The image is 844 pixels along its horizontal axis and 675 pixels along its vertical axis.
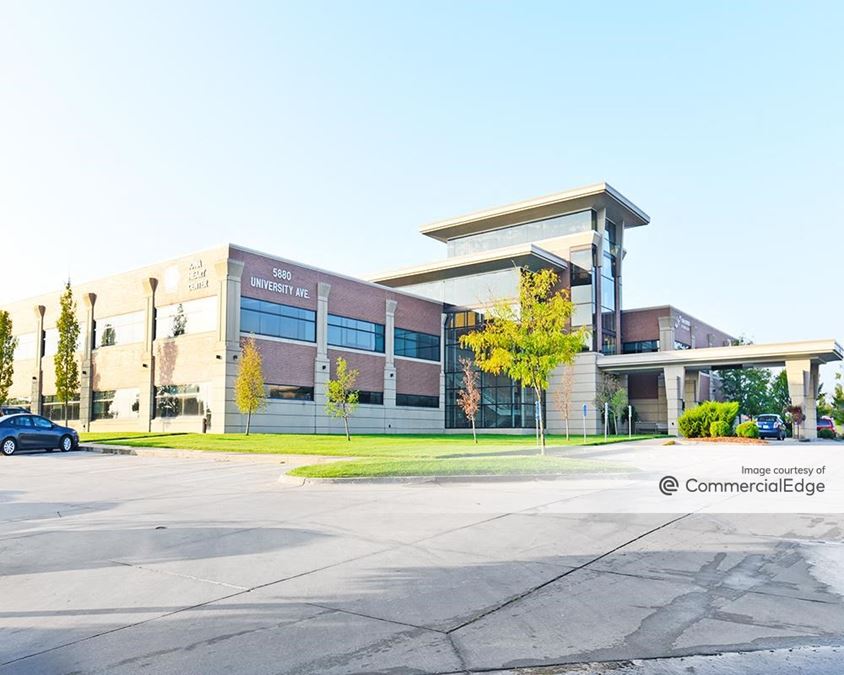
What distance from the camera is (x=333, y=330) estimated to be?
147ft

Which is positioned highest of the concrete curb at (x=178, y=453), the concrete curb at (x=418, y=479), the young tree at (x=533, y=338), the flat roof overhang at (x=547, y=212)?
the flat roof overhang at (x=547, y=212)

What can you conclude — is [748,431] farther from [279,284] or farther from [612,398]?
[279,284]

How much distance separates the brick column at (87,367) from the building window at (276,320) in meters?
15.3

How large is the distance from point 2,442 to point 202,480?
49.4 ft

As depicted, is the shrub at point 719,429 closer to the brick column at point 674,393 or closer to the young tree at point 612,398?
the brick column at point 674,393

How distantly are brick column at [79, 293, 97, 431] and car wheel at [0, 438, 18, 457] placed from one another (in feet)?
68.3

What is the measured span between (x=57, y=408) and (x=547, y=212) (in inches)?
1536

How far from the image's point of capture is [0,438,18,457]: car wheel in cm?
2736

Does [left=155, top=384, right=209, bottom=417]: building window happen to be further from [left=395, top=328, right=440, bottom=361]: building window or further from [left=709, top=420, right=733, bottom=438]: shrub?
[left=709, top=420, right=733, bottom=438]: shrub

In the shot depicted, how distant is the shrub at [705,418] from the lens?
3769 centimetres

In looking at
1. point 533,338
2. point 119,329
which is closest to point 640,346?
point 533,338

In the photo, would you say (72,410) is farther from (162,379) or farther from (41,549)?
(41,549)

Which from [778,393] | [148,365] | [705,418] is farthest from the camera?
[778,393]
